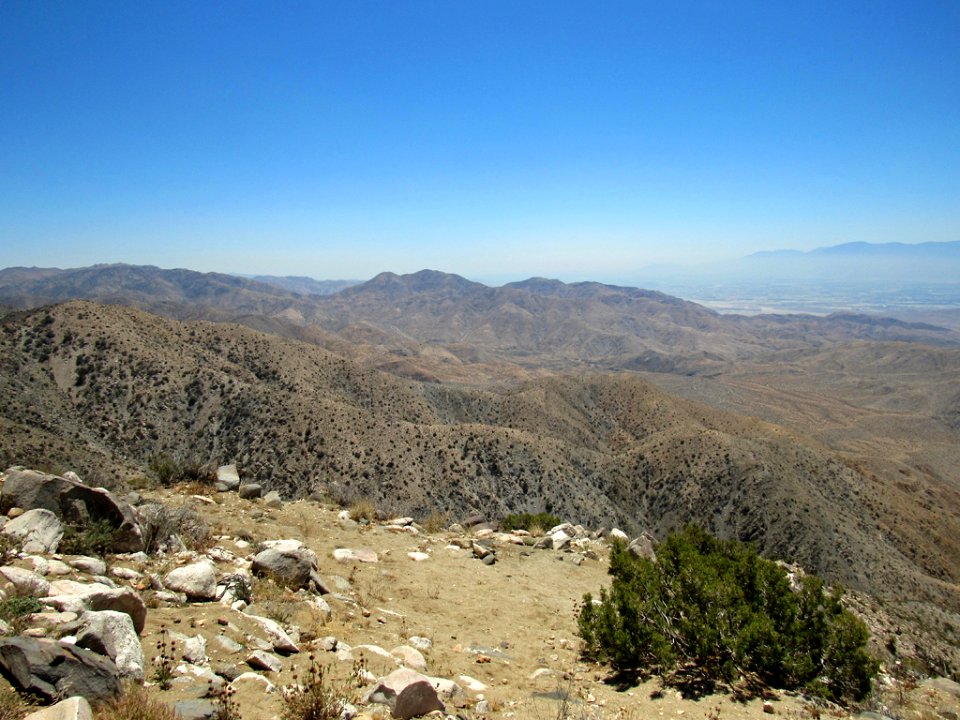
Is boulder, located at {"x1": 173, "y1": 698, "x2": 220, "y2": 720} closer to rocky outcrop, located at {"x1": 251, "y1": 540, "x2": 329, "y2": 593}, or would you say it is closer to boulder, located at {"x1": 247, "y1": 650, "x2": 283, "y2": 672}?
boulder, located at {"x1": 247, "y1": 650, "x2": 283, "y2": 672}

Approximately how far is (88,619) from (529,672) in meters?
5.50

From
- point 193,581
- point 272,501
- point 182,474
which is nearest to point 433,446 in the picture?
point 182,474

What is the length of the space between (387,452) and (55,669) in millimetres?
34494

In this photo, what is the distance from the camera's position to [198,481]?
15.0 meters

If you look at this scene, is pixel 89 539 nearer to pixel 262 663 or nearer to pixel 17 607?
pixel 17 607

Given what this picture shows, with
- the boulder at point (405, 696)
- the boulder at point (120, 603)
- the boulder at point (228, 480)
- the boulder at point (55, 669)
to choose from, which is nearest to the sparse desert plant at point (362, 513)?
the boulder at point (228, 480)

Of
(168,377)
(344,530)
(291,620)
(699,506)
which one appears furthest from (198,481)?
(699,506)

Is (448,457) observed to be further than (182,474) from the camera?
Yes

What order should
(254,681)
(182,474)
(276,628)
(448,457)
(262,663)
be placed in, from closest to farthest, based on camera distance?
(254,681) → (262,663) → (276,628) → (182,474) → (448,457)

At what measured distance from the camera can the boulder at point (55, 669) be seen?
4184 mm

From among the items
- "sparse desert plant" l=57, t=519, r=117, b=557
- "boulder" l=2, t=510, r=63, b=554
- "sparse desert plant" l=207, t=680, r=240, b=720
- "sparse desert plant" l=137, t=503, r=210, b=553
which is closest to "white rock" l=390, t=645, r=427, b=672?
"sparse desert plant" l=207, t=680, r=240, b=720

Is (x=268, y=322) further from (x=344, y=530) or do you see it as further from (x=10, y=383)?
(x=344, y=530)

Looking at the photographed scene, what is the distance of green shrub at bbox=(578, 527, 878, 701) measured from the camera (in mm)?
7980

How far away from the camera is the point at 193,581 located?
Result: 24.1ft
